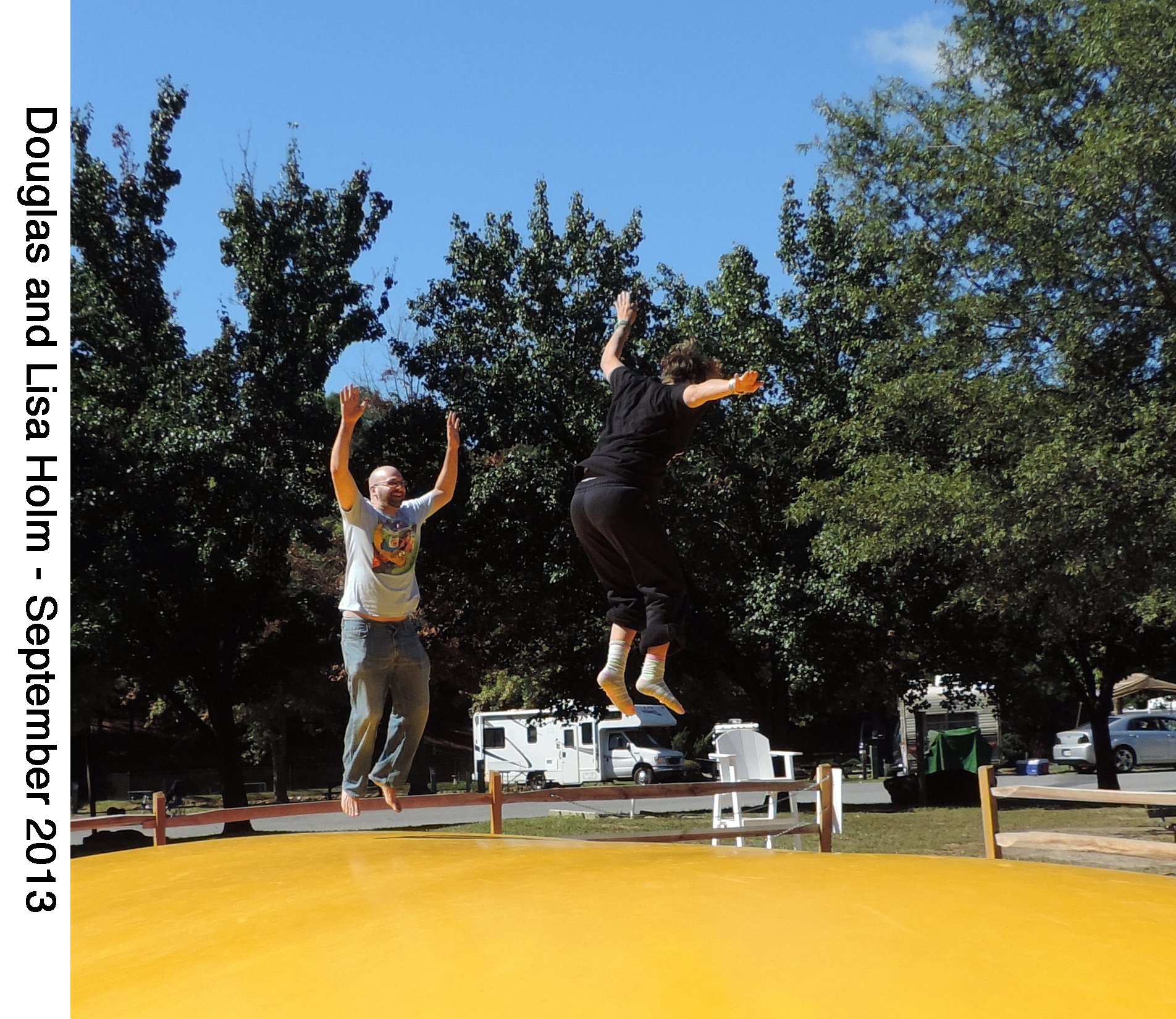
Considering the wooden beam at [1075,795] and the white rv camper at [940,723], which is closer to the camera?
the wooden beam at [1075,795]

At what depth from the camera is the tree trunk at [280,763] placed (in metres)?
34.8

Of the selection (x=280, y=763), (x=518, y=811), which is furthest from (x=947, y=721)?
(x=280, y=763)

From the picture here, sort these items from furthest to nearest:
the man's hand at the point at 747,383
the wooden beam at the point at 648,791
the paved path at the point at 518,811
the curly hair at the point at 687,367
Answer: the paved path at the point at 518,811 → the wooden beam at the point at 648,791 → the curly hair at the point at 687,367 → the man's hand at the point at 747,383

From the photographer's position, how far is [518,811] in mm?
26469

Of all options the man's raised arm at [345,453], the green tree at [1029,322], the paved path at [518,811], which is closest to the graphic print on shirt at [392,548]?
the man's raised arm at [345,453]

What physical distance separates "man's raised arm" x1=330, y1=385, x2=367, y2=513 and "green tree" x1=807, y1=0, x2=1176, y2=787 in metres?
9.96

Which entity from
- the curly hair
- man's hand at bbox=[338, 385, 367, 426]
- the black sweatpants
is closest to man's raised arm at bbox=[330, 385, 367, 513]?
man's hand at bbox=[338, 385, 367, 426]

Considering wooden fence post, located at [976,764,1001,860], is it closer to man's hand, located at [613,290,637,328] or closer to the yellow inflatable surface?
man's hand, located at [613,290,637,328]

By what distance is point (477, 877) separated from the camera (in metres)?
2.91

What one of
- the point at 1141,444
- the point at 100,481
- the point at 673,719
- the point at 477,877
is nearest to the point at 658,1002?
the point at 477,877

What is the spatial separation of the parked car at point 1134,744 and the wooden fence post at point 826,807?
94.6ft

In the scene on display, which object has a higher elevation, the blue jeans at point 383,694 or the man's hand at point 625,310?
the man's hand at point 625,310

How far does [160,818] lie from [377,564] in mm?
2392

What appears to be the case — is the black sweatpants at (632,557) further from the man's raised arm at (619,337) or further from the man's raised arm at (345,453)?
the man's raised arm at (345,453)
